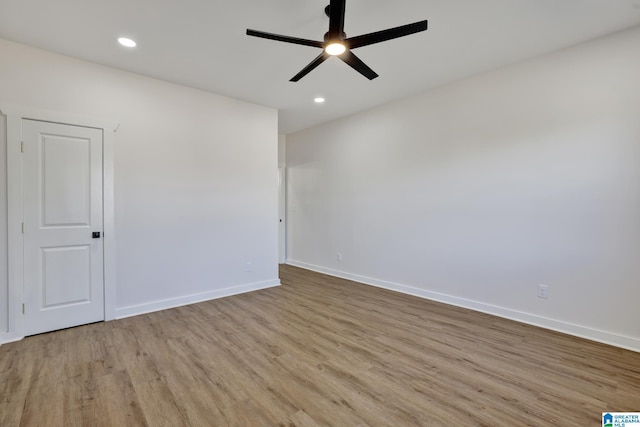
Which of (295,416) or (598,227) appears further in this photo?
(598,227)

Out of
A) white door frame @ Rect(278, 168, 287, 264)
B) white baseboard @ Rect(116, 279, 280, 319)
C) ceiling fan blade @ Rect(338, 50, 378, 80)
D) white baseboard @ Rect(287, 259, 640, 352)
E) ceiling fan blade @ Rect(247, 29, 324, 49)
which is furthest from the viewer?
white door frame @ Rect(278, 168, 287, 264)

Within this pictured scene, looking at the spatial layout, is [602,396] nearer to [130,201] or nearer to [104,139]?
[130,201]

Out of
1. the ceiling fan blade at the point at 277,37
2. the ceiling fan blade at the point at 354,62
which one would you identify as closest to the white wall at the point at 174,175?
the ceiling fan blade at the point at 277,37

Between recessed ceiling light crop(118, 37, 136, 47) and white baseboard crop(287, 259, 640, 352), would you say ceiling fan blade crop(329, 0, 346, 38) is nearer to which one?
recessed ceiling light crop(118, 37, 136, 47)

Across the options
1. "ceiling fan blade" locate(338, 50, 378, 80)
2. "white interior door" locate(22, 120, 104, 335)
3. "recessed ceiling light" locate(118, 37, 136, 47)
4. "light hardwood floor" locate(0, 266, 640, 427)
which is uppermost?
"recessed ceiling light" locate(118, 37, 136, 47)

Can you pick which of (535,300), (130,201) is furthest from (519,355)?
(130,201)

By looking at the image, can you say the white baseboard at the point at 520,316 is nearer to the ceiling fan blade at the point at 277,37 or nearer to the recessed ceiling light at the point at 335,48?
the recessed ceiling light at the point at 335,48

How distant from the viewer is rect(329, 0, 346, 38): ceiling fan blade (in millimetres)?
1928

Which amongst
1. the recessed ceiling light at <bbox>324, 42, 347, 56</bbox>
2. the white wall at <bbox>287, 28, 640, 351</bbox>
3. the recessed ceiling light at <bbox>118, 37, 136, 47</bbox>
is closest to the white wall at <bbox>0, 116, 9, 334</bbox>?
the recessed ceiling light at <bbox>118, 37, 136, 47</bbox>

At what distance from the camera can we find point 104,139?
3.30 m

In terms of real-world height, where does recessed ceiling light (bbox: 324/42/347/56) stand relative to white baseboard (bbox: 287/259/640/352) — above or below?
above

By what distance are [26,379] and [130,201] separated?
1.86m

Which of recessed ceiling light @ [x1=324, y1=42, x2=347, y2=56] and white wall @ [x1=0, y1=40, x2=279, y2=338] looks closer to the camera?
recessed ceiling light @ [x1=324, y1=42, x2=347, y2=56]

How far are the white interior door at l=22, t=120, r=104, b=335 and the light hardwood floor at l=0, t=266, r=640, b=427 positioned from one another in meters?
0.26
